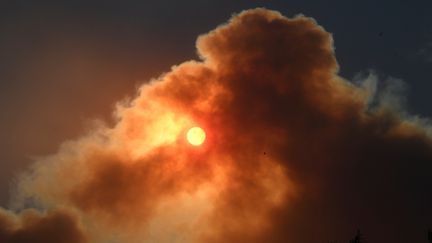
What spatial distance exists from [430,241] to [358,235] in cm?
1555

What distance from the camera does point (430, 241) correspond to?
8088cm

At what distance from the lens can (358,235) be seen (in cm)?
8119
